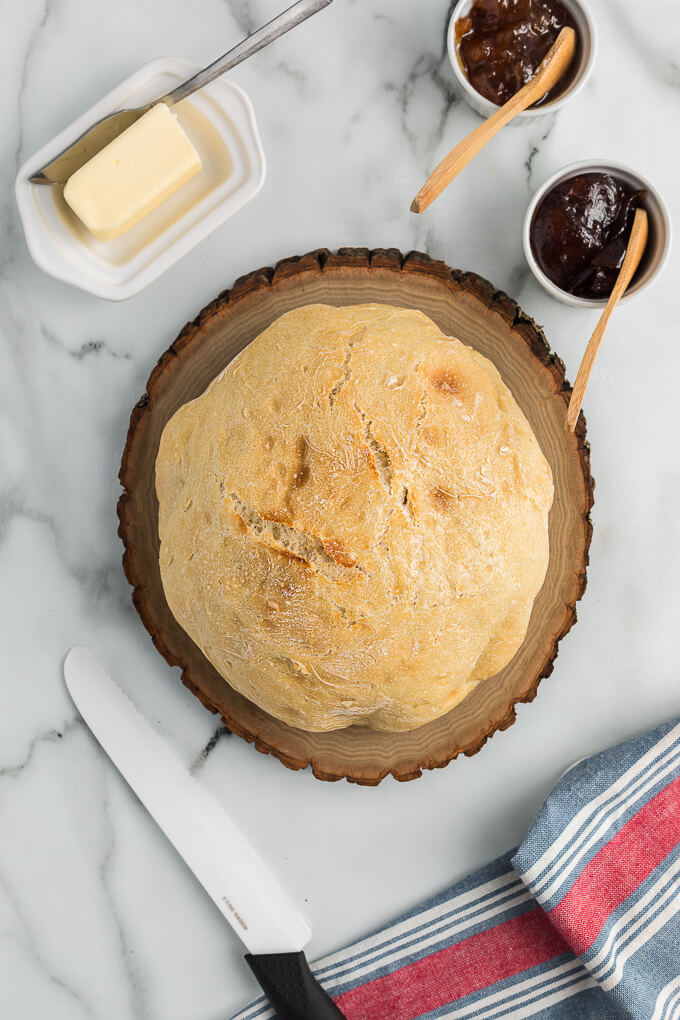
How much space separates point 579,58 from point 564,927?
2.29m

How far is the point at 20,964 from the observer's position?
2.32 metres

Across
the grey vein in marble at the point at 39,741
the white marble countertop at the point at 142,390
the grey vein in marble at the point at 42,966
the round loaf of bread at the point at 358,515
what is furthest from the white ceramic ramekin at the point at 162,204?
the grey vein in marble at the point at 42,966

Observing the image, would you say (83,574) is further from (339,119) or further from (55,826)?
(339,119)

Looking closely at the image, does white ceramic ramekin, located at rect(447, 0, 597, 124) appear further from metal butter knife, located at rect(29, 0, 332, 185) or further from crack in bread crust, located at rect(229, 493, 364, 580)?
crack in bread crust, located at rect(229, 493, 364, 580)

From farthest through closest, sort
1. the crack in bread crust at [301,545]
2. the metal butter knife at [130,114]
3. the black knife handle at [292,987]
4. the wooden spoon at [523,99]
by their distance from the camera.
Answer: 1. the black knife handle at [292,987]
2. the metal butter knife at [130,114]
3. the wooden spoon at [523,99]
4. the crack in bread crust at [301,545]

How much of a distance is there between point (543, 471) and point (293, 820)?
1232 mm

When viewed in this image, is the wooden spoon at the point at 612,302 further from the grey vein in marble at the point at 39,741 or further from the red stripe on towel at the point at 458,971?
the grey vein in marble at the point at 39,741

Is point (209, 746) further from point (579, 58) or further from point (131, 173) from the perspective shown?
point (579, 58)

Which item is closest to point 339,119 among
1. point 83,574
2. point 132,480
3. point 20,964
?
point 132,480

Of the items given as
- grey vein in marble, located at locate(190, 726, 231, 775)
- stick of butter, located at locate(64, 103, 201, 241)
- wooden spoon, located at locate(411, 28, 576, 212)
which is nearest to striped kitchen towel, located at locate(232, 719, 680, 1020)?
grey vein in marble, located at locate(190, 726, 231, 775)

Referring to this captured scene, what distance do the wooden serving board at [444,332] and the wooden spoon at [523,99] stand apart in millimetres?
267

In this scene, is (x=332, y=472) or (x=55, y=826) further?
(x=55, y=826)

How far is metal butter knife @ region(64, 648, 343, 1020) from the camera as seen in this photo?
2.22 meters

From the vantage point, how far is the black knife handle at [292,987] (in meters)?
2.17
